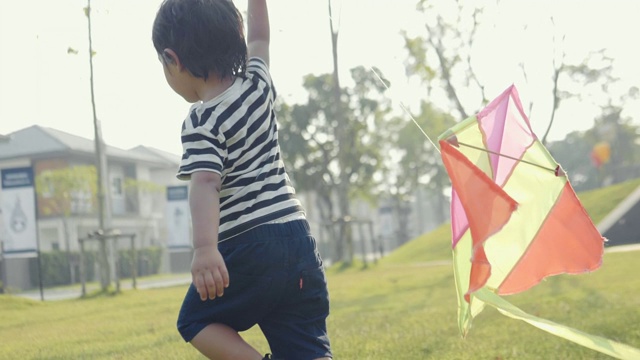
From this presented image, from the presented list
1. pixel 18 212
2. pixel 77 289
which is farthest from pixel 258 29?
pixel 77 289

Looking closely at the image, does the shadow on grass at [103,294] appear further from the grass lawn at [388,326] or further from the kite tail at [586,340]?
the kite tail at [586,340]

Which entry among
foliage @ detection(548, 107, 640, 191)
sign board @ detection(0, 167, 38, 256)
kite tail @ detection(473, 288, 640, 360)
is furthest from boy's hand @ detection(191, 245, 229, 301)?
foliage @ detection(548, 107, 640, 191)

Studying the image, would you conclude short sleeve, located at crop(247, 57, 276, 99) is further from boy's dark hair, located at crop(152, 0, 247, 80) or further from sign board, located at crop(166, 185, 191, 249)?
sign board, located at crop(166, 185, 191, 249)

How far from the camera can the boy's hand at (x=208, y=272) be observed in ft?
7.22

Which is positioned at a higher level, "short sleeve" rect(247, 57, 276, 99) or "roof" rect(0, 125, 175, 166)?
"roof" rect(0, 125, 175, 166)

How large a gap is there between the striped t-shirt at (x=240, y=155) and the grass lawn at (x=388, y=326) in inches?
82.2

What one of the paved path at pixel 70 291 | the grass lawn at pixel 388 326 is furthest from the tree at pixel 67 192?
the grass lawn at pixel 388 326

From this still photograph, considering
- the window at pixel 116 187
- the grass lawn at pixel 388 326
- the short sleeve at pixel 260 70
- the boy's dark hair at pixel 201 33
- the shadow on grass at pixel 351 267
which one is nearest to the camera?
→ the boy's dark hair at pixel 201 33

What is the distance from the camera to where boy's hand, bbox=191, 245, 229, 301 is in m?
2.20

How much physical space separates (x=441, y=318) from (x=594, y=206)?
1947 centimetres

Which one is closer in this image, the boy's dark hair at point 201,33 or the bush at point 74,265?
the boy's dark hair at point 201,33

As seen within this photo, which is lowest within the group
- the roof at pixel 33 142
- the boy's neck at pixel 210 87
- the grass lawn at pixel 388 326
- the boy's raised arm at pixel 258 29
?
the grass lawn at pixel 388 326

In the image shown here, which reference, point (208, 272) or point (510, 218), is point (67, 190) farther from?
point (208, 272)

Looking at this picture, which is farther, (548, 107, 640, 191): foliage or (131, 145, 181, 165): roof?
(548, 107, 640, 191): foliage
